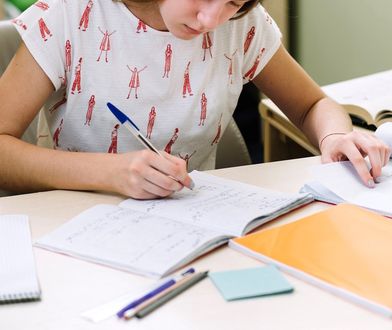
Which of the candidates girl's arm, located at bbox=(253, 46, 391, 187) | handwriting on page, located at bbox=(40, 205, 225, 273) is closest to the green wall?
girl's arm, located at bbox=(253, 46, 391, 187)

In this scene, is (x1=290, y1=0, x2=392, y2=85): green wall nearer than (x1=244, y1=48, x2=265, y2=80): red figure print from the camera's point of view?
No

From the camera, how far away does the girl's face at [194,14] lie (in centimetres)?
116

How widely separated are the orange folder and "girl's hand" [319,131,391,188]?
0.14m

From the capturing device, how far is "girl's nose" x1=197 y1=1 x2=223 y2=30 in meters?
1.15

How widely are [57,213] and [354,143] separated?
21.0 inches

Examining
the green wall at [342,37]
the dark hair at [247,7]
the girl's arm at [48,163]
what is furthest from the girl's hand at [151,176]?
the green wall at [342,37]

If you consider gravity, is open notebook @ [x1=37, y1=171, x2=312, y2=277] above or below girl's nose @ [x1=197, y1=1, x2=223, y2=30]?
below

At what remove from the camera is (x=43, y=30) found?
4.34 feet

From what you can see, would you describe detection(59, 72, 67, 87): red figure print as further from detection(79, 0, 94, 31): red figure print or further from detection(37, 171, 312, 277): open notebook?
detection(37, 171, 312, 277): open notebook

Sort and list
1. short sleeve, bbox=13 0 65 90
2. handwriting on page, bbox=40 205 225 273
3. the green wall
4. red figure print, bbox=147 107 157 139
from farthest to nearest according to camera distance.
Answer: the green wall
red figure print, bbox=147 107 157 139
short sleeve, bbox=13 0 65 90
handwriting on page, bbox=40 205 225 273

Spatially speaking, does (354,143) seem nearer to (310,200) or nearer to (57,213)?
(310,200)

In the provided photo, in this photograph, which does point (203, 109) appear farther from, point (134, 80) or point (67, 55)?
point (67, 55)

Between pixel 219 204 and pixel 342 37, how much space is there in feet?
6.29

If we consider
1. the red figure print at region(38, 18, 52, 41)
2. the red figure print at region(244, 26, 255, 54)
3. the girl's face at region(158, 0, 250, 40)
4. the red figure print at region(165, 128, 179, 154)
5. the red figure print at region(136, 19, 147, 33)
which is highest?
the girl's face at region(158, 0, 250, 40)
